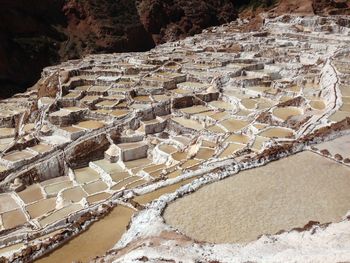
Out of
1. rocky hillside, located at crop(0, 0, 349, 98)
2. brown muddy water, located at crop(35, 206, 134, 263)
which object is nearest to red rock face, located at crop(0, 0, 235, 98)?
rocky hillside, located at crop(0, 0, 349, 98)

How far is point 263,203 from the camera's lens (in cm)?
907

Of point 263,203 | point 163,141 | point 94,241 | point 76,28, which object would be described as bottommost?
point 163,141

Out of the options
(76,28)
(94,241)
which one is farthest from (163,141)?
(76,28)

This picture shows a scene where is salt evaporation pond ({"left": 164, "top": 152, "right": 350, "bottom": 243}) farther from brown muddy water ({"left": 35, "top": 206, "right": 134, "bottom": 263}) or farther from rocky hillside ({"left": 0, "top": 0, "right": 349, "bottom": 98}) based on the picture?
rocky hillside ({"left": 0, "top": 0, "right": 349, "bottom": 98})

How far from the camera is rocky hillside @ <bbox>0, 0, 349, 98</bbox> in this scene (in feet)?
132

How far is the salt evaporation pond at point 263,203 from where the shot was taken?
833 cm

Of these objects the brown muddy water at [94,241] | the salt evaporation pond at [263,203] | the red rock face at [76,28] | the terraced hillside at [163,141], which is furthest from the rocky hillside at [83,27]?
the salt evaporation pond at [263,203]

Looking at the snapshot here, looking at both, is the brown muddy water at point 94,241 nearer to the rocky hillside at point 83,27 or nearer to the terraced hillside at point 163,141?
the terraced hillside at point 163,141

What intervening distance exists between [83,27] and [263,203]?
1569 inches

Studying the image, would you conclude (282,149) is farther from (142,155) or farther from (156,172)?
(142,155)

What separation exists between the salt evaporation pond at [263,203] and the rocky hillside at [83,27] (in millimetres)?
30700

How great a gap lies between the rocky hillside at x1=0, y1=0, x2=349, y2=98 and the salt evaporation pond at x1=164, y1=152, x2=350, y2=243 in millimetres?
30700

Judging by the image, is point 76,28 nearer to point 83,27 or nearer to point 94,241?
point 83,27

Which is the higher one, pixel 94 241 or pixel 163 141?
pixel 94 241
